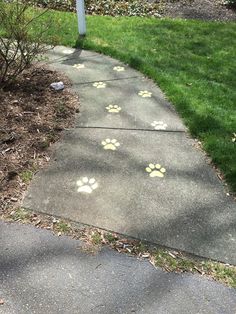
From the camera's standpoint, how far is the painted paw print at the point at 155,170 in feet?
10.1

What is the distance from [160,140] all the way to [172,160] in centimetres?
32

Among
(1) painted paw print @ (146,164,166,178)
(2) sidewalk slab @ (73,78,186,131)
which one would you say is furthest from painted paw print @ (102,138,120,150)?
(1) painted paw print @ (146,164,166,178)

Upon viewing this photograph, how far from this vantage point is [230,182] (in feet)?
10.0

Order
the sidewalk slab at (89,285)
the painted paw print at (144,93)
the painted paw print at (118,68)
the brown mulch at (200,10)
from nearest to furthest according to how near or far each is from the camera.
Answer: the sidewalk slab at (89,285), the painted paw print at (144,93), the painted paw print at (118,68), the brown mulch at (200,10)

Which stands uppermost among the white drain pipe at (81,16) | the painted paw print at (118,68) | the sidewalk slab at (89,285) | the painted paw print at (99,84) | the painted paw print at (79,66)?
the white drain pipe at (81,16)

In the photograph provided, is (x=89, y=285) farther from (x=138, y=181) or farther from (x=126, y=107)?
(x=126, y=107)

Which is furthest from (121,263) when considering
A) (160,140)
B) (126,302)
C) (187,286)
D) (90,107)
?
(90,107)

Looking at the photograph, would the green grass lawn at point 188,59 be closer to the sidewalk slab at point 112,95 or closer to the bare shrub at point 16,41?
the sidewalk slab at point 112,95

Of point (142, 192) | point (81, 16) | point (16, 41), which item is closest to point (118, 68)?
point (81, 16)

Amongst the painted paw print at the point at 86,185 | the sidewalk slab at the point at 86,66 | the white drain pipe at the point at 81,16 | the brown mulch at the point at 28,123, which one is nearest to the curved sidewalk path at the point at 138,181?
the painted paw print at the point at 86,185

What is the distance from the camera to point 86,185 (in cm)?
294

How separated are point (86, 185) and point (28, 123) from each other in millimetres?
1064

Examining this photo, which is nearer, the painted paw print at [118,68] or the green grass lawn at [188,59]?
the green grass lawn at [188,59]

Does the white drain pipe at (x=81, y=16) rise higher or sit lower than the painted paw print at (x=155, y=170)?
higher
